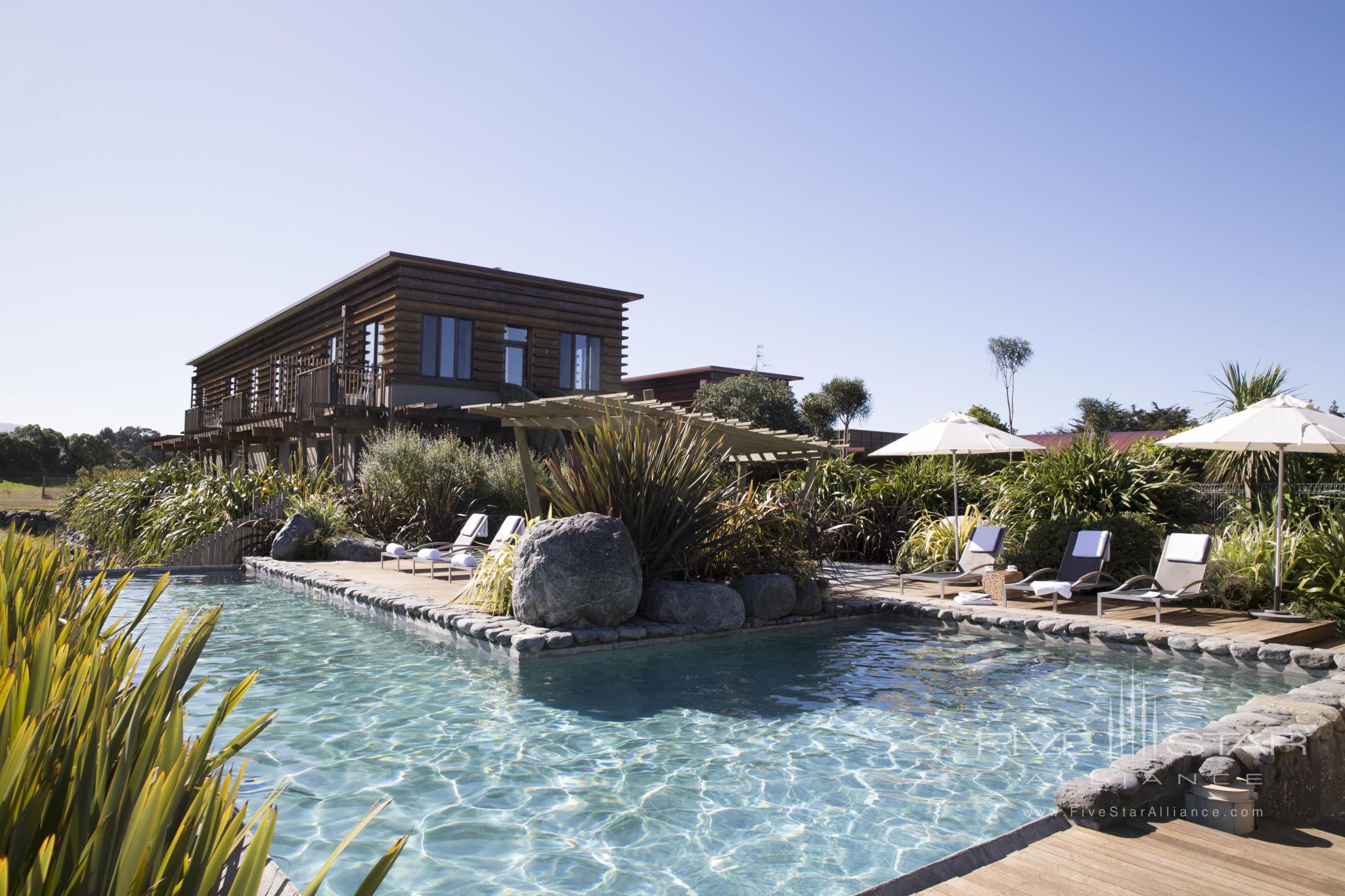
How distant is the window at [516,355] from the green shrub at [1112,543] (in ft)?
45.7

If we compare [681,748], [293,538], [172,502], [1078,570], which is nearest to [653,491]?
[681,748]

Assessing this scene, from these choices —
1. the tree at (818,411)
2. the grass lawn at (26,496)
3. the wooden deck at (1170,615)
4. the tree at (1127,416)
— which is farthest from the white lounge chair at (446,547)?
the tree at (1127,416)

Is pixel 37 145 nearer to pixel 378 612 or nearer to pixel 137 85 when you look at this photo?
pixel 137 85

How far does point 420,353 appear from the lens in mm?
20688

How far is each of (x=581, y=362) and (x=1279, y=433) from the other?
17227 mm

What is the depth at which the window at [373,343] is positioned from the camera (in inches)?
846

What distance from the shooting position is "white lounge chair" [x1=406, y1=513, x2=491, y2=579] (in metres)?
11.7

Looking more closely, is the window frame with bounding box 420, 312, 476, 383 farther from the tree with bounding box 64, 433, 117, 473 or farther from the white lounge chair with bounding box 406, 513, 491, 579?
the tree with bounding box 64, 433, 117, 473

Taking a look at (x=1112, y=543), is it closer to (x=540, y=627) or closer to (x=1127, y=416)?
(x=540, y=627)

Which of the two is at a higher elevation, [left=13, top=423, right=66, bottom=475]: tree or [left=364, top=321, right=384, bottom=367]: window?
[left=364, top=321, right=384, bottom=367]: window

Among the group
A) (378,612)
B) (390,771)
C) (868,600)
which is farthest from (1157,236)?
(390,771)

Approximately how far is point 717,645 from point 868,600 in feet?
8.19

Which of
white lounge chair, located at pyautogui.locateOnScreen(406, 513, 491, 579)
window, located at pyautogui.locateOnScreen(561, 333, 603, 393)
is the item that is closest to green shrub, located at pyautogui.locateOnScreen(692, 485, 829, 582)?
white lounge chair, located at pyautogui.locateOnScreen(406, 513, 491, 579)

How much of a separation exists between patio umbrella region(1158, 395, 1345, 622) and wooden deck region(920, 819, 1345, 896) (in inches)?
225
